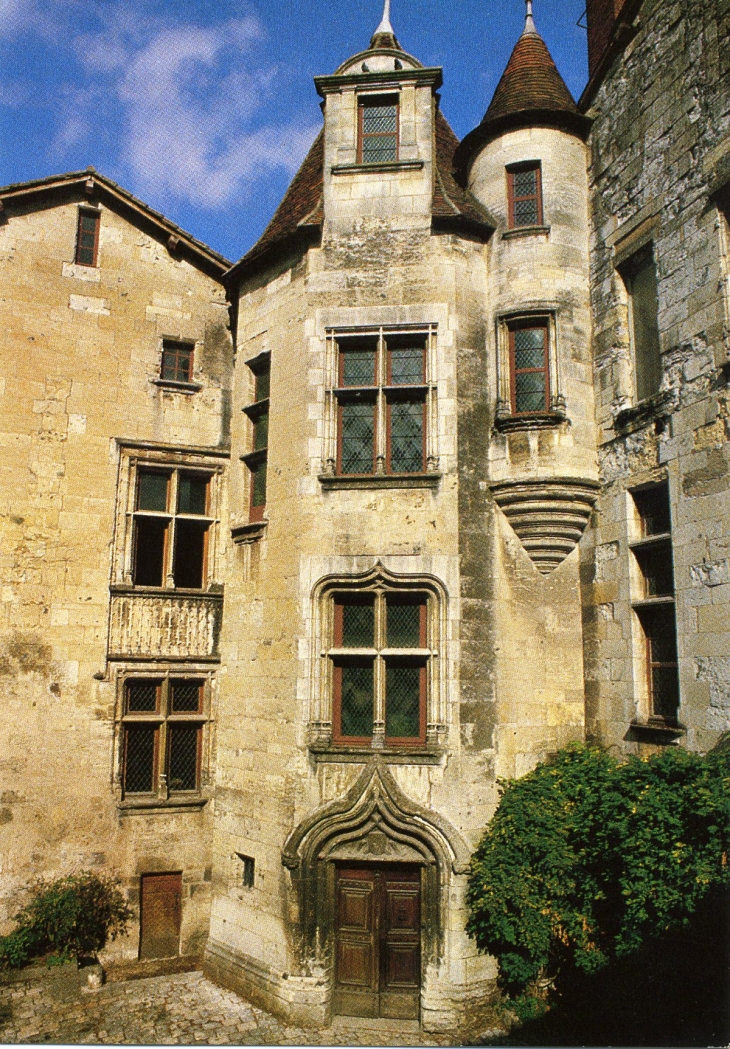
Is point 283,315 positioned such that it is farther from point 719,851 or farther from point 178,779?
point 719,851

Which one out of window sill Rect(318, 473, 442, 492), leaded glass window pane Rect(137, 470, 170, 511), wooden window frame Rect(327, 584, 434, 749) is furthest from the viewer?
leaded glass window pane Rect(137, 470, 170, 511)

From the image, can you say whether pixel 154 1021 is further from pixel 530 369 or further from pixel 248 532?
pixel 530 369

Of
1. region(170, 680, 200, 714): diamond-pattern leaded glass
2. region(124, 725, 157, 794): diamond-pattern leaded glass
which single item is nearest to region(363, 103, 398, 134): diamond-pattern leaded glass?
region(170, 680, 200, 714): diamond-pattern leaded glass

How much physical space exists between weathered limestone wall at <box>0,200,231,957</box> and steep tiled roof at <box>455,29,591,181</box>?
5.10 metres

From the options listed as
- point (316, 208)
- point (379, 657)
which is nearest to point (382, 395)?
point (316, 208)

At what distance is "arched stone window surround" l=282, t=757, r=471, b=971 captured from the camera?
932 cm

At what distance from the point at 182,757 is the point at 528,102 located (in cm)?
1025

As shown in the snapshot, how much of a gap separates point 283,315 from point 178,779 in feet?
22.0

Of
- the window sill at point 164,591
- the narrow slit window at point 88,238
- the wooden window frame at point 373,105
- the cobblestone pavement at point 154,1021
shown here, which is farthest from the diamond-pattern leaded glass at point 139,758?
the wooden window frame at point 373,105

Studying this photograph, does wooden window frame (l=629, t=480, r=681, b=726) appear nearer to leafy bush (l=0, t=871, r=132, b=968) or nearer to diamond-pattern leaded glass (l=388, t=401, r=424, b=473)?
diamond-pattern leaded glass (l=388, t=401, r=424, b=473)

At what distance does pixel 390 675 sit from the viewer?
10102mm

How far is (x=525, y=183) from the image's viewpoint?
36.7 ft

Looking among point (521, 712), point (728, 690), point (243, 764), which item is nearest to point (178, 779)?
point (243, 764)

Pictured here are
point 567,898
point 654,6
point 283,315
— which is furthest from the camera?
point 283,315
